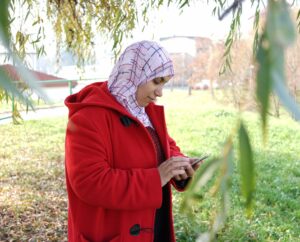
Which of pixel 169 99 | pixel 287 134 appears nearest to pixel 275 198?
pixel 287 134

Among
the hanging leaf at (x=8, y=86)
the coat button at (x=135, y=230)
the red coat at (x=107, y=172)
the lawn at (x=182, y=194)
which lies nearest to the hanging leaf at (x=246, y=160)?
the lawn at (x=182, y=194)

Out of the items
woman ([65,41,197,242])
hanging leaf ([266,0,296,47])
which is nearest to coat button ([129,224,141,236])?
woman ([65,41,197,242])

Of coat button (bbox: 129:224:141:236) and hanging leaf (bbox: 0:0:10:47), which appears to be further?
coat button (bbox: 129:224:141:236)

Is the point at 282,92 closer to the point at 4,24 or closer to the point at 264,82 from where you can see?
the point at 264,82

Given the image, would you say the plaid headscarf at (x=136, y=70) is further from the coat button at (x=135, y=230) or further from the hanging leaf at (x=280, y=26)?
the hanging leaf at (x=280, y=26)

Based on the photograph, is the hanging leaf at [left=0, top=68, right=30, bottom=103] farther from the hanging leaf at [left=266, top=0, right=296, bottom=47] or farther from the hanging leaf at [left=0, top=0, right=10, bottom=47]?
the hanging leaf at [left=266, top=0, right=296, bottom=47]

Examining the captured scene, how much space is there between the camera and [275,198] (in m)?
3.38

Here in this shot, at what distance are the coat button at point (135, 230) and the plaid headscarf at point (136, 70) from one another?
1.02 feet

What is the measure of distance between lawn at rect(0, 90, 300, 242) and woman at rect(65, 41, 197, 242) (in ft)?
0.54

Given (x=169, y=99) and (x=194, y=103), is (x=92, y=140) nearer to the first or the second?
(x=194, y=103)

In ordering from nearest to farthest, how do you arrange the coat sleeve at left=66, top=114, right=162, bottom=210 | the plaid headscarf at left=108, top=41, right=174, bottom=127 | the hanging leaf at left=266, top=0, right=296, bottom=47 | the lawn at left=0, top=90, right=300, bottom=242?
the hanging leaf at left=266, top=0, right=296, bottom=47 < the coat sleeve at left=66, top=114, right=162, bottom=210 < the plaid headscarf at left=108, top=41, right=174, bottom=127 < the lawn at left=0, top=90, right=300, bottom=242

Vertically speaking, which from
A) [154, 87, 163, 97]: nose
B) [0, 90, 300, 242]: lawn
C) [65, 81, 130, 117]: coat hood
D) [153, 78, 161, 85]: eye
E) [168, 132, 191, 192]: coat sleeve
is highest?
[153, 78, 161, 85]: eye

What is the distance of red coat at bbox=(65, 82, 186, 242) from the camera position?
3.80 feet

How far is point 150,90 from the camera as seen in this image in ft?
4.25
